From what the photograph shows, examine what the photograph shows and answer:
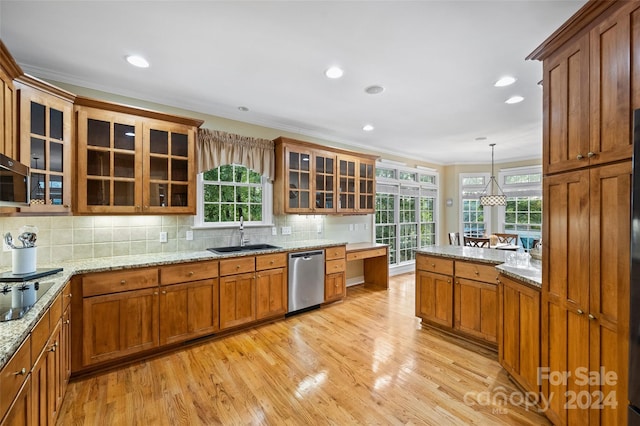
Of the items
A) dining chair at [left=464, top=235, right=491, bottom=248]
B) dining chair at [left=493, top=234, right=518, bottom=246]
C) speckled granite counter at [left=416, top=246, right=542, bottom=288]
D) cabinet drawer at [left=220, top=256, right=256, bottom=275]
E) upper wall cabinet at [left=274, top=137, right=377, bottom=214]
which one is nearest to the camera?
speckled granite counter at [left=416, top=246, right=542, bottom=288]

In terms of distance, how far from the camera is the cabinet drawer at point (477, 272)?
9.12 feet

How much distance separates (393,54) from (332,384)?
2792mm

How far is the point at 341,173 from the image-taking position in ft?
15.3

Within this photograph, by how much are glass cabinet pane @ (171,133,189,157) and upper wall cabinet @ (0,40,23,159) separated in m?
1.17

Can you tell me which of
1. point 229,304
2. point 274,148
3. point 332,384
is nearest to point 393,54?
point 274,148

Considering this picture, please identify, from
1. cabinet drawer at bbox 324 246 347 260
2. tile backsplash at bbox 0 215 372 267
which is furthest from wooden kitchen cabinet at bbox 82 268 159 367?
cabinet drawer at bbox 324 246 347 260

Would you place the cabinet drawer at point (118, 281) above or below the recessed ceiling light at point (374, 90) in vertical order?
below

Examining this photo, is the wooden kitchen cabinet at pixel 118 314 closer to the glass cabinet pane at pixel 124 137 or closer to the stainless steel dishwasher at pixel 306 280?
the glass cabinet pane at pixel 124 137

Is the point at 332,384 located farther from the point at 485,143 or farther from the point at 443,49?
the point at 485,143

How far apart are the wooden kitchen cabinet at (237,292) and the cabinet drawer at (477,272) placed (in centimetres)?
234

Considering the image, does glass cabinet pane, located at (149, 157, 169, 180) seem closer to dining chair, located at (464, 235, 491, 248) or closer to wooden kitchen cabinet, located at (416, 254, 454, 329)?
wooden kitchen cabinet, located at (416, 254, 454, 329)

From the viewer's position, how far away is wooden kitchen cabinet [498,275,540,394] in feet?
6.52

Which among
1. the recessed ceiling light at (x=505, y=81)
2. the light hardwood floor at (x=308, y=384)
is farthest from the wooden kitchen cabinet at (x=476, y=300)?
the recessed ceiling light at (x=505, y=81)

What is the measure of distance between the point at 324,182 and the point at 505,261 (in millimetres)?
2618
